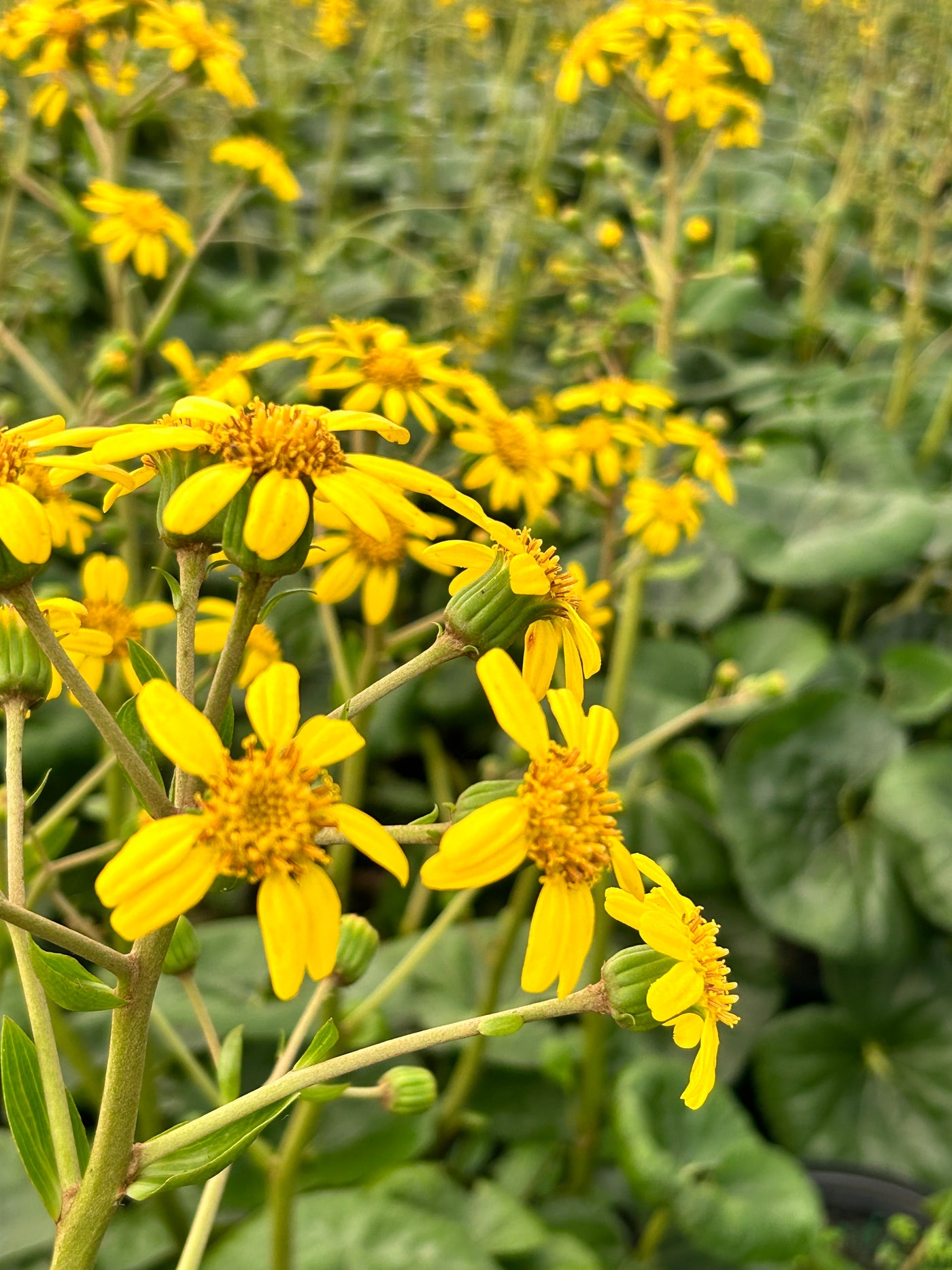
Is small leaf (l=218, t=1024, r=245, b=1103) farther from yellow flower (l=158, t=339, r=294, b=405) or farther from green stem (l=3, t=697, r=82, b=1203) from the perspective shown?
yellow flower (l=158, t=339, r=294, b=405)

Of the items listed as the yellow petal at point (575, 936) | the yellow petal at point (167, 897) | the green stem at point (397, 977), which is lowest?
the green stem at point (397, 977)

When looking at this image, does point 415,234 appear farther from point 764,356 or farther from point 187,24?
point 187,24

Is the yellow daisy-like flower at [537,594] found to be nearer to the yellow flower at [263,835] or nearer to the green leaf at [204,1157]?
the yellow flower at [263,835]

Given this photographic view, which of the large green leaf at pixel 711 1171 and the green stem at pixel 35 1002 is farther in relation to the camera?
the large green leaf at pixel 711 1171

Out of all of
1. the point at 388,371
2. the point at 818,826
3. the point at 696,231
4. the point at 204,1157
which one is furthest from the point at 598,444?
the point at 204,1157

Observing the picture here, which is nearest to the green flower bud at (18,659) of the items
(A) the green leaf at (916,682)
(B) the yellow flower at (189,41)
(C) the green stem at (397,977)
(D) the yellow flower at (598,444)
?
(C) the green stem at (397,977)

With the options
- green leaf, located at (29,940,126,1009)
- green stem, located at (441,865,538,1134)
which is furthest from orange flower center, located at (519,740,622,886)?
green stem, located at (441,865,538,1134)
